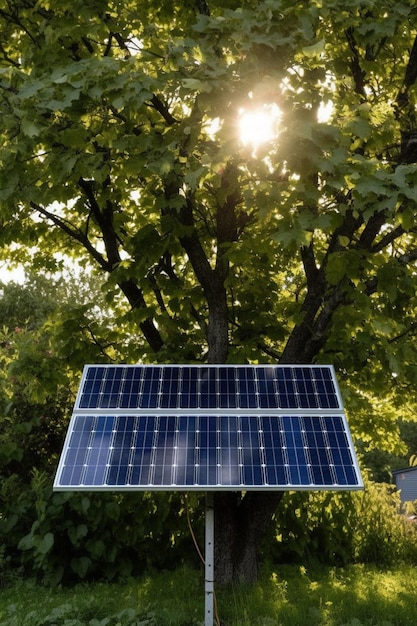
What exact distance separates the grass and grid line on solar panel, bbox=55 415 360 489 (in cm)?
161

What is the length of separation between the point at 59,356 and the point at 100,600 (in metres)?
3.43

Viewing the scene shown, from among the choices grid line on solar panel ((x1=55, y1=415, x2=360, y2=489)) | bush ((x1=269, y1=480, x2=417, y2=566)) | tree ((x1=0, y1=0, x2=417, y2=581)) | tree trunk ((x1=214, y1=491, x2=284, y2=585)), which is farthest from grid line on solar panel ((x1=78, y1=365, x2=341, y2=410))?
bush ((x1=269, y1=480, x2=417, y2=566))

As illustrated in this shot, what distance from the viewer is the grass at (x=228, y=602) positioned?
223 inches

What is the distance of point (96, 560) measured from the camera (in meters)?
7.66

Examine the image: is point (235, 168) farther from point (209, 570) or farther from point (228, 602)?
point (228, 602)

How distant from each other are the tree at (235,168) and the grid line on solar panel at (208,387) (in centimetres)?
99

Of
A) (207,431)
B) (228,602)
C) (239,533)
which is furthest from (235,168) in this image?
(228,602)

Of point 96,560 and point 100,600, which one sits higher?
point 96,560

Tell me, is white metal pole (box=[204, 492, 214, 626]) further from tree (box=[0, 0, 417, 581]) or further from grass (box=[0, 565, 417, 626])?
tree (box=[0, 0, 417, 581])

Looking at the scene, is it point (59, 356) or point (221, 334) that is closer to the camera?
point (221, 334)

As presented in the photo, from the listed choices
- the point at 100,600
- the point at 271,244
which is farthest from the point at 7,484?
the point at 271,244

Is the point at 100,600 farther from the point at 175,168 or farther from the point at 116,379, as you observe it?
the point at 175,168

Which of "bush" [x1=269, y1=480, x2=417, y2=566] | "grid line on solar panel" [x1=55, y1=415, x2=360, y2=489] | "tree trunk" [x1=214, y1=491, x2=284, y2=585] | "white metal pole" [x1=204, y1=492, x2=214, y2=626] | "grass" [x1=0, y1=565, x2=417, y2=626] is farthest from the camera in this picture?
"bush" [x1=269, y1=480, x2=417, y2=566]

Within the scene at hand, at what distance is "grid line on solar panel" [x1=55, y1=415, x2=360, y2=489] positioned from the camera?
16.3 feet
